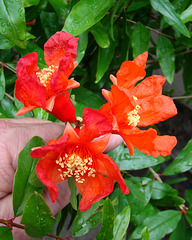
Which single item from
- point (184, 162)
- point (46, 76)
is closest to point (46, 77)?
point (46, 76)

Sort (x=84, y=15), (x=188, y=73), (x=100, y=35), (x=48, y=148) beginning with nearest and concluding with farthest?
(x=48, y=148) < (x=84, y=15) < (x=100, y=35) < (x=188, y=73)

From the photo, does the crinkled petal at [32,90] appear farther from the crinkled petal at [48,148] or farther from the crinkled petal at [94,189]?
the crinkled petal at [94,189]

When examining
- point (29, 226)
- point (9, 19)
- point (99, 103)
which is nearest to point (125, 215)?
point (29, 226)

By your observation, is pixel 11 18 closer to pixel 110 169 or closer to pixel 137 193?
pixel 110 169

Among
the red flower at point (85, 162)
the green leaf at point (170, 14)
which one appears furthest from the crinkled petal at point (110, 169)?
the green leaf at point (170, 14)

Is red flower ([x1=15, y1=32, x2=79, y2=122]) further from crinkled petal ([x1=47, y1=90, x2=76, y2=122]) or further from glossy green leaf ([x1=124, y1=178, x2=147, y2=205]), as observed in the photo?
glossy green leaf ([x1=124, y1=178, x2=147, y2=205])

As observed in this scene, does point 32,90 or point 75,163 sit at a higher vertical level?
point 32,90

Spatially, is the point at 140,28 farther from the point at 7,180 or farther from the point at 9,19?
the point at 7,180
